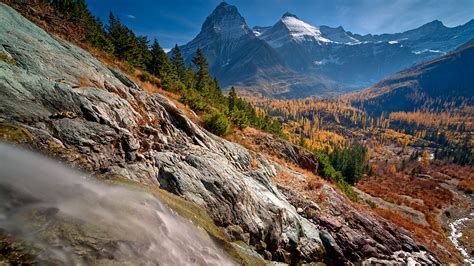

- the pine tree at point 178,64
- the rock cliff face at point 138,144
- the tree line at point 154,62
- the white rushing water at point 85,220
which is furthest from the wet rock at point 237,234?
the pine tree at point 178,64

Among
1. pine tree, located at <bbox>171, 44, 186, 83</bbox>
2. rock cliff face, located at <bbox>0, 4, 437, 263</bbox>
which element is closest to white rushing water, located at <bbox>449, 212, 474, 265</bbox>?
rock cliff face, located at <bbox>0, 4, 437, 263</bbox>

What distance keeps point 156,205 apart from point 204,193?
3771mm

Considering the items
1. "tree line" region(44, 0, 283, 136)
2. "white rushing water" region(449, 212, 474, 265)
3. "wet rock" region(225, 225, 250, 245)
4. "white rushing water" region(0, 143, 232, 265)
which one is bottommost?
"white rushing water" region(449, 212, 474, 265)

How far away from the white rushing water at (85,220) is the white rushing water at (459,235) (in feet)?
131

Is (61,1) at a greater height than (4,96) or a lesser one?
greater

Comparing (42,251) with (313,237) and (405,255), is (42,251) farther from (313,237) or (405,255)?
(405,255)

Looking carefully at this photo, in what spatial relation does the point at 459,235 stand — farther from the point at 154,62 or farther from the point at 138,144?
the point at 154,62

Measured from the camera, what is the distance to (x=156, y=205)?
9148mm

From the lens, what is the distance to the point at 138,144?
42.3 feet

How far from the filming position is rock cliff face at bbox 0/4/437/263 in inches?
402

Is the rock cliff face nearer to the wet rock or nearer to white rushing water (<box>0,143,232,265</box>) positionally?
the wet rock

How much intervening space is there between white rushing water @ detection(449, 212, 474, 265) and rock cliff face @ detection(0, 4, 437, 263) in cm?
2169

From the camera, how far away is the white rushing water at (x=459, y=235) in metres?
31.7

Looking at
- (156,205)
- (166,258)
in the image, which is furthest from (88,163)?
(166,258)
